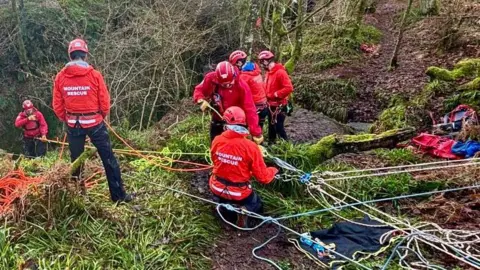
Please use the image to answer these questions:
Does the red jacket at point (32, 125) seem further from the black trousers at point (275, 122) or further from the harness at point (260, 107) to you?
the harness at point (260, 107)

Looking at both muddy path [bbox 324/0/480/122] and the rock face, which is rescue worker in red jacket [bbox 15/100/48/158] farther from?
muddy path [bbox 324/0/480/122]

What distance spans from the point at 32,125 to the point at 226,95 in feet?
23.2

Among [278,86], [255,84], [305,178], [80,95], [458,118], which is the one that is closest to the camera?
[80,95]

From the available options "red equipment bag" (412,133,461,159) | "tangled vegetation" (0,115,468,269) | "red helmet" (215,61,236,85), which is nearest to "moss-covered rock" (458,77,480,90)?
"red equipment bag" (412,133,461,159)

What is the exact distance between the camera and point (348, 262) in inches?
191

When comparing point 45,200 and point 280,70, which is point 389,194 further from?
point 45,200

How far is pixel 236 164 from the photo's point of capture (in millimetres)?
5145

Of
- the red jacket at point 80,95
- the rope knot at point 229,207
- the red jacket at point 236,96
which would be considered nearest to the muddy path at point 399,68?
the red jacket at point 236,96

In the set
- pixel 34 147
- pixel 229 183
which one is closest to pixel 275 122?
pixel 229 183

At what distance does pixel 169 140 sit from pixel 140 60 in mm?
8987

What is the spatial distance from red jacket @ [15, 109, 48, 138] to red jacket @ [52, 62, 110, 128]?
6.46m

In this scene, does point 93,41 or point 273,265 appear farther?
point 93,41

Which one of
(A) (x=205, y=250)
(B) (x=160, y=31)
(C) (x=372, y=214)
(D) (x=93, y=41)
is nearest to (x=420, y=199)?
(C) (x=372, y=214)

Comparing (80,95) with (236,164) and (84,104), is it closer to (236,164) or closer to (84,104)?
(84,104)
